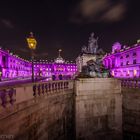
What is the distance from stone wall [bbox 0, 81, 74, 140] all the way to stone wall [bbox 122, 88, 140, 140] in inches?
208

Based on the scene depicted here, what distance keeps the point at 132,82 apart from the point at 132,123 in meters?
3.73

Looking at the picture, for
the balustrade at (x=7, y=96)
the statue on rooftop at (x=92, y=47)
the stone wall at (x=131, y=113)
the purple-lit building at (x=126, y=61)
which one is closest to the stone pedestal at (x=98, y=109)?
the stone wall at (x=131, y=113)

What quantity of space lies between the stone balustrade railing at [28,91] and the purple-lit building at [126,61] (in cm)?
3840

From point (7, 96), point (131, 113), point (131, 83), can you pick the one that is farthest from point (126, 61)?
point (7, 96)

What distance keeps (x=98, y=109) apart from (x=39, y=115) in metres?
5.21

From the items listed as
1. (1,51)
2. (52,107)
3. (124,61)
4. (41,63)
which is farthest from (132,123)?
(41,63)

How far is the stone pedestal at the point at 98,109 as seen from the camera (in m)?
9.93

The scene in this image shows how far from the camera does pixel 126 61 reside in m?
47.3

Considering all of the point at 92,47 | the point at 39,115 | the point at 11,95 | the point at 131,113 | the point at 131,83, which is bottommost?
the point at 131,113

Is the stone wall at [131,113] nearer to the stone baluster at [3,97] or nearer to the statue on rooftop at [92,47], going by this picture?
the statue on rooftop at [92,47]

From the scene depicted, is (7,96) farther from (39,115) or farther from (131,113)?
(131,113)

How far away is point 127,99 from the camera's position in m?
11.9

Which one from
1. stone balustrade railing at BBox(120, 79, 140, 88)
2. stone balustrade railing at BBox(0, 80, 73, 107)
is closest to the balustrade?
stone balustrade railing at BBox(0, 80, 73, 107)

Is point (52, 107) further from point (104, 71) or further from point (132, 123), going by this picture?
point (132, 123)
